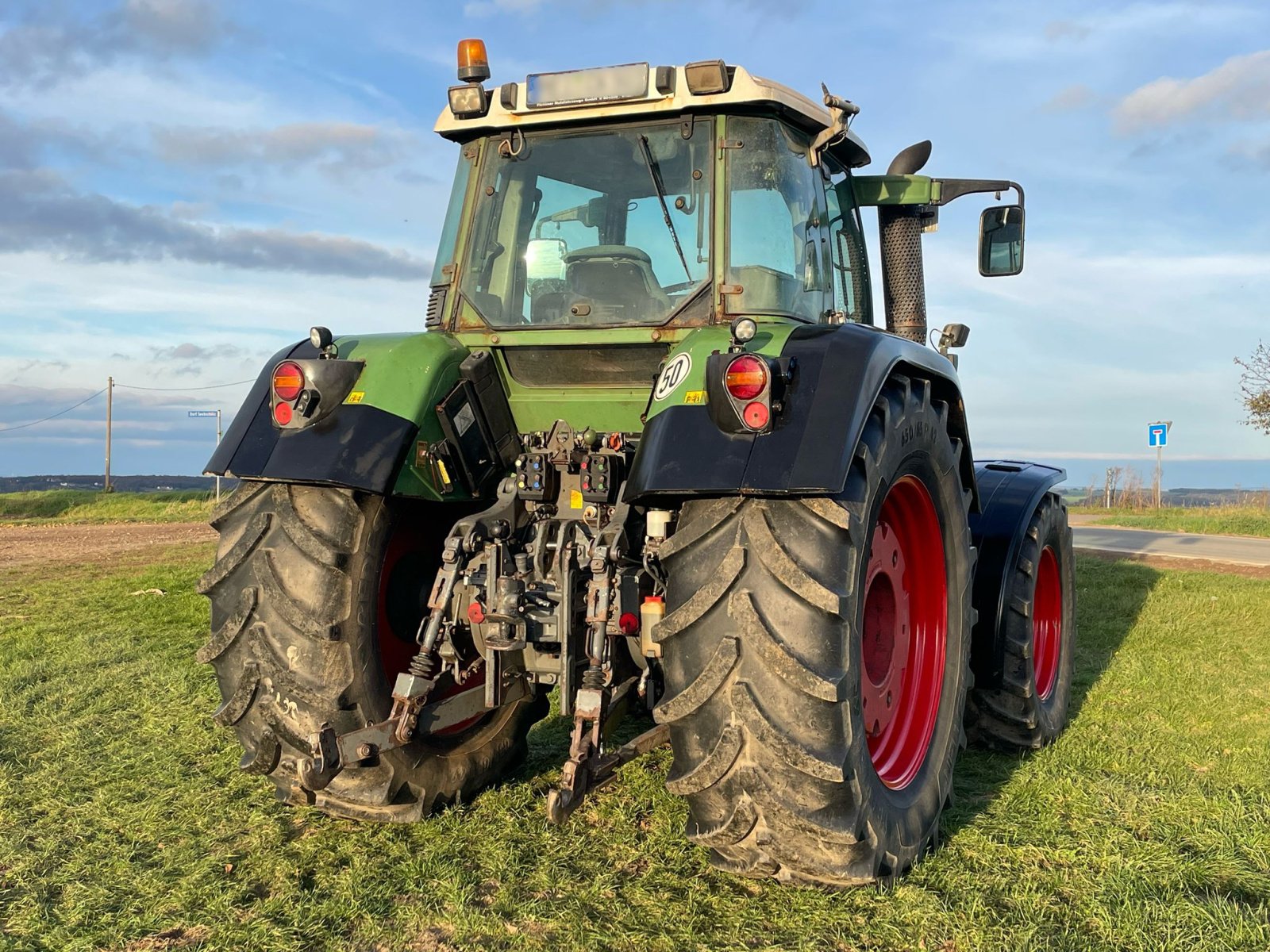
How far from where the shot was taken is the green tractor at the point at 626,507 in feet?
9.68

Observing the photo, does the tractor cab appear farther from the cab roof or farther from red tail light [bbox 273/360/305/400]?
red tail light [bbox 273/360/305/400]

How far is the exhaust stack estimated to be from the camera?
527 cm

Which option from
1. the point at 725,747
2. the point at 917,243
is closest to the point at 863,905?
the point at 725,747

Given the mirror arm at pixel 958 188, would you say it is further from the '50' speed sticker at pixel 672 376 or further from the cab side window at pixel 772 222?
the '50' speed sticker at pixel 672 376

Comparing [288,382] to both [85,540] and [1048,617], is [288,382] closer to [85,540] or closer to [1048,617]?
[1048,617]

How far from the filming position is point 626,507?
3.50 meters

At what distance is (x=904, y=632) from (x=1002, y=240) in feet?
7.72

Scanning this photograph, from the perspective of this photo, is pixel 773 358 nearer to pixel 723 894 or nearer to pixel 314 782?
pixel 723 894

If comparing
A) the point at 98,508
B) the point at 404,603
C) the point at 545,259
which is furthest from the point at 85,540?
the point at 545,259

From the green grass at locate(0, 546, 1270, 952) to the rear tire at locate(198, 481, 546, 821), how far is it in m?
0.27

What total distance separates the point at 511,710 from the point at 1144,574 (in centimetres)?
928

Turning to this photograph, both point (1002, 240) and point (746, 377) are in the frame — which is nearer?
point (746, 377)

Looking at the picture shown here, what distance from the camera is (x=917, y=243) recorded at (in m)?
5.31

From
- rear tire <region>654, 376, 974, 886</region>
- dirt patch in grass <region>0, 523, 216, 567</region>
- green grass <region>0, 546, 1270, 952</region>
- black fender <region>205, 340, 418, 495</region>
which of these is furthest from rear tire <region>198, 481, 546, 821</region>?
dirt patch in grass <region>0, 523, 216, 567</region>
